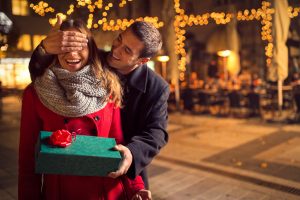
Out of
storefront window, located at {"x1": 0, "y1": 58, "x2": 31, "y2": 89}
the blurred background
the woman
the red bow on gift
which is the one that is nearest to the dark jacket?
the woman

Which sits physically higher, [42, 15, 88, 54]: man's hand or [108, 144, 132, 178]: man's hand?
[42, 15, 88, 54]: man's hand

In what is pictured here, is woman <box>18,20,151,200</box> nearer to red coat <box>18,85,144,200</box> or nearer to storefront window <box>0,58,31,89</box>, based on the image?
red coat <box>18,85,144,200</box>

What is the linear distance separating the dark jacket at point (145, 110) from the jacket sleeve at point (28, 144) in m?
0.25

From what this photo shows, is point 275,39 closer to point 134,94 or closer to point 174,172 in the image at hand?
point 174,172

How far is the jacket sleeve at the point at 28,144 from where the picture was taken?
1967 mm

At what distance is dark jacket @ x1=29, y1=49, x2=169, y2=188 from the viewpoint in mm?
2078

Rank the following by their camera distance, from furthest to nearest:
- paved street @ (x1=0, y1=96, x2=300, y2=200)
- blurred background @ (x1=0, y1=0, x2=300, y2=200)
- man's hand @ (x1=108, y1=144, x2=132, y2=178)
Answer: paved street @ (x1=0, y1=96, x2=300, y2=200) → blurred background @ (x1=0, y1=0, x2=300, y2=200) → man's hand @ (x1=108, y1=144, x2=132, y2=178)

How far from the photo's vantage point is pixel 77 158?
1.67 metres

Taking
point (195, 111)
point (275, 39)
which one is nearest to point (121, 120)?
A: point (275, 39)

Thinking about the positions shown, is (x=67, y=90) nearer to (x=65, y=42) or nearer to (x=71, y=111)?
(x=71, y=111)

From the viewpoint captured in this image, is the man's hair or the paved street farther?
the paved street

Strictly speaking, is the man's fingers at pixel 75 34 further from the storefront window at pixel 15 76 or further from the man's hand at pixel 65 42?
the storefront window at pixel 15 76

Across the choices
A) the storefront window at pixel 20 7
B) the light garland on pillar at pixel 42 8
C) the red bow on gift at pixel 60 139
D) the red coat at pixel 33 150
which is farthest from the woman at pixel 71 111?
the storefront window at pixel 20 7

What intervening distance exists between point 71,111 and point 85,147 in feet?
0.84
